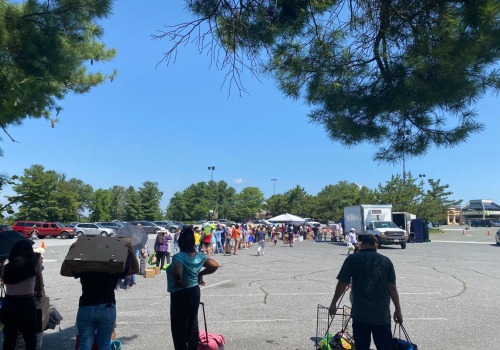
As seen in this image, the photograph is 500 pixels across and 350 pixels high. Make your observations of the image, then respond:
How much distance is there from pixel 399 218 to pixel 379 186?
1542 cm

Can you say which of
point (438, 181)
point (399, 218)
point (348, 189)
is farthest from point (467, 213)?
point (399, 218)

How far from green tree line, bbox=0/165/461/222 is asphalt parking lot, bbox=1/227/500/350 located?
93.3 feet

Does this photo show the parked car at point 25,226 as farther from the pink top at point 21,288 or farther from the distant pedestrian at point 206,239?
the pink top at point 21,288

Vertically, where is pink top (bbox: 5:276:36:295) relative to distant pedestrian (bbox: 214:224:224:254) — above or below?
below

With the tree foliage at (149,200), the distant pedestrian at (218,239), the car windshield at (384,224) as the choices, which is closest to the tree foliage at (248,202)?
the tree foliage at (149,200)

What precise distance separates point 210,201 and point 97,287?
89.7 metres

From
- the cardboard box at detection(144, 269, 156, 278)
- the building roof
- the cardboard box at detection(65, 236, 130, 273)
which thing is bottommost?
the cardboard box at detection(144, 269, 156, 278)

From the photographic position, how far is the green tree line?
51250 millimetres

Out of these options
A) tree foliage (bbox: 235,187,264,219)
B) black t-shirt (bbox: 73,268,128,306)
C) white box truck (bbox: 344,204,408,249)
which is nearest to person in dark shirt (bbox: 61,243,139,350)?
black t-shirt (bbox: 73,268,128,306)

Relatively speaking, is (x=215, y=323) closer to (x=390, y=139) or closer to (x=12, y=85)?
(x=390, y=139)

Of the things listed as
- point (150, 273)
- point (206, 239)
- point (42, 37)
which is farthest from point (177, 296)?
point (206, 239)

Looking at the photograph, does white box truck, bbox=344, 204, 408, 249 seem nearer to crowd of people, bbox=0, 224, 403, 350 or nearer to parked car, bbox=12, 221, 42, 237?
crowd of people, bbox=0, 224, 403, 350

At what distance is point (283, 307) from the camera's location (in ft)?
31.0

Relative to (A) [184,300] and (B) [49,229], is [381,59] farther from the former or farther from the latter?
(B) [49,229]
